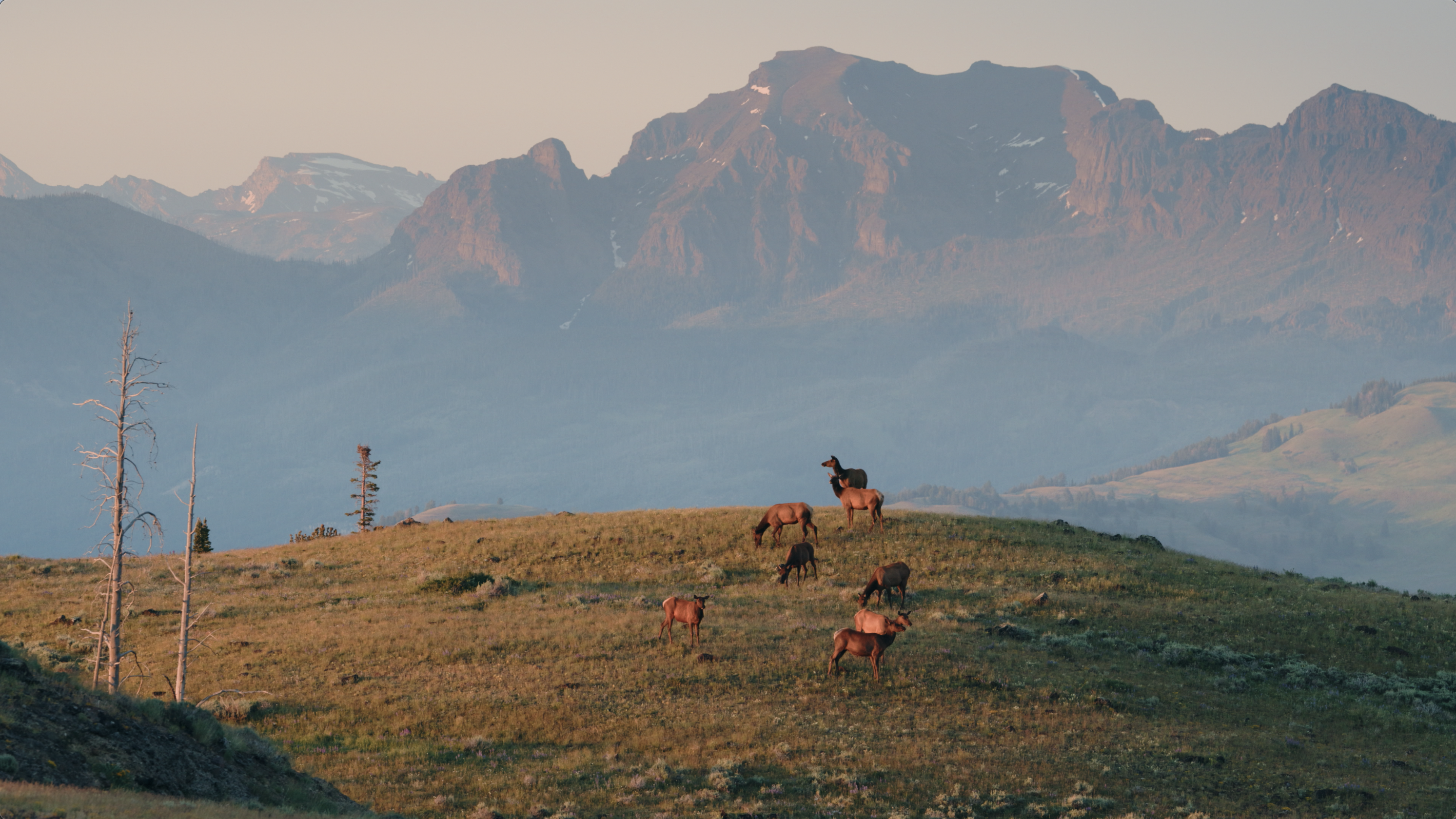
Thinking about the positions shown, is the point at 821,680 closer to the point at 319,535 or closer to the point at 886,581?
the point at 886,581

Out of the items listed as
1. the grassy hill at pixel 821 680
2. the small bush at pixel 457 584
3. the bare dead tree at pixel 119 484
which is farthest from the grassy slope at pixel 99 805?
the small bush at pixel 457 584

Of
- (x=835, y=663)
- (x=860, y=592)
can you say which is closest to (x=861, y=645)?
(x=835, y=663)

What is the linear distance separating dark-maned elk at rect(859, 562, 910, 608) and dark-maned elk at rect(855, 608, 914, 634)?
14.9 ft

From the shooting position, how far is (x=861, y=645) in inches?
1235

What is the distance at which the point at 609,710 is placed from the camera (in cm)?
2909

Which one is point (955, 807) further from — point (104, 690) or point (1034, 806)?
point (104, 690)

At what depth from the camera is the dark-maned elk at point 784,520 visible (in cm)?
4781

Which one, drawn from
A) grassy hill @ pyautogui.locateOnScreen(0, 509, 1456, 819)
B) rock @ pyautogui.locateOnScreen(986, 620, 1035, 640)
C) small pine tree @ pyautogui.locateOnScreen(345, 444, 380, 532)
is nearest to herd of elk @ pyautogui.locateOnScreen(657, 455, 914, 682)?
grassy hill @ pyautogui.locateOnScreen(0, 509, 1456, 819)

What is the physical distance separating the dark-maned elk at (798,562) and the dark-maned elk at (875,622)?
9.98 metres

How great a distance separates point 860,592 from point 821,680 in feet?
35.4

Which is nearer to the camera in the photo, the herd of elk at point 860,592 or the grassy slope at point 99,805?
the grassy slope at point 99,805

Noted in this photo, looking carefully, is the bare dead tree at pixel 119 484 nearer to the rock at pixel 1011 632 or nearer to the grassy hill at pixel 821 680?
the grassy hill at pixel 821 680

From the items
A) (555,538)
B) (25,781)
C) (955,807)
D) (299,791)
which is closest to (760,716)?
(955,807)

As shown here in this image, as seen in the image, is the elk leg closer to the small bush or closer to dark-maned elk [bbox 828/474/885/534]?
dark-maned elk [bbox 828/474/885/534]
